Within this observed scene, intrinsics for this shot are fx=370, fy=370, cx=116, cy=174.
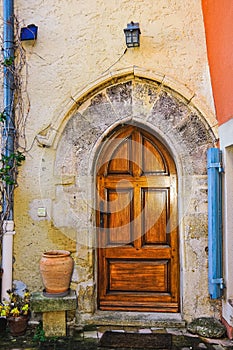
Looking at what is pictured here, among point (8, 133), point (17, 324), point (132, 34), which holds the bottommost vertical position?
point (17, 324)

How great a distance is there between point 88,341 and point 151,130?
88.0 inches

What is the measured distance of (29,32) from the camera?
4.09 m

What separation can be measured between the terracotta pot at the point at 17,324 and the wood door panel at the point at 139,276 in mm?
1011

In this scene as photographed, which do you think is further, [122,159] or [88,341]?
[122,159]

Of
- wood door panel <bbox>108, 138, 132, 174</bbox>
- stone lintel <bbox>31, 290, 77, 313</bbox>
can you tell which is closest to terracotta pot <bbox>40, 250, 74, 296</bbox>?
stone lintel <bbox>31, 290, 77, 313</bbox>

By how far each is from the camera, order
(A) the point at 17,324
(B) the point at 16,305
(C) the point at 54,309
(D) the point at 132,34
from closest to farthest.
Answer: (C) the point at 54,309 → (A) the point at 17,324 → (B) the point at 16,305 → (D) the point at 132,34

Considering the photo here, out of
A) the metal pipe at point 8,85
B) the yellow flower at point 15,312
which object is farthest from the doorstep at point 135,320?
the metal pipe at point 8,85

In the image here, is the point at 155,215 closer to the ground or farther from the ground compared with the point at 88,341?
farther from the ground

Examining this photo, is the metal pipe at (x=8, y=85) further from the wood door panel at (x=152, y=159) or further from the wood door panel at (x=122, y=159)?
the wood door panel at (x=152, y=159)

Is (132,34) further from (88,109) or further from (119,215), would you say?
(119,215)

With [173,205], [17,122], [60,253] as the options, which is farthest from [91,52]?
[60,253]

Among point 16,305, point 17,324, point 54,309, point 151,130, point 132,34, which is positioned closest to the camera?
point 54,309

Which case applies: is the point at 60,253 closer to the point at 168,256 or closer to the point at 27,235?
the point at 27,235

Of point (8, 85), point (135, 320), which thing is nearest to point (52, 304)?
point (135, 320)
